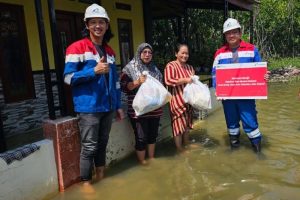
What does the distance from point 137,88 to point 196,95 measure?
998mm

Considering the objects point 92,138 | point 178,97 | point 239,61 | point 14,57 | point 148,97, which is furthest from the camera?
point 14,57

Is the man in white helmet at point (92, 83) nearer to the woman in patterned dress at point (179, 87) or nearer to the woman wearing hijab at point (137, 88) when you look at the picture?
the woman wearing hijab at point (137, 88)

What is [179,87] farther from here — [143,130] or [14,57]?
[14,57]

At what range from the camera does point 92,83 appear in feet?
13.2

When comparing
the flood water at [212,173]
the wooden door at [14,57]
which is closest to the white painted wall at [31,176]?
the flood water at [212,173]

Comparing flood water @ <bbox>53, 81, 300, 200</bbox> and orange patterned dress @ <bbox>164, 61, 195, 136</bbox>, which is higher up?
orange patterned dress @ <bbox>164, 61, 195, 136</bbox>

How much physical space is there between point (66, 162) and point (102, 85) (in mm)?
1024

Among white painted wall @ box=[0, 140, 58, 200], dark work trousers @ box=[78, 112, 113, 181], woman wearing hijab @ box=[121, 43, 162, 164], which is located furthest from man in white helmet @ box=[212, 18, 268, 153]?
white painted wall @ box=[0, 140, 58, 200]

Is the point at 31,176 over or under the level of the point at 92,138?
under

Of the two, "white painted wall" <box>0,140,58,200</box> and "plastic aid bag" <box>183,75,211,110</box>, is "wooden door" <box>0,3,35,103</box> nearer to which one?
"white painted wall" <box>0,140,58,200</box>

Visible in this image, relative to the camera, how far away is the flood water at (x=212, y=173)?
4.09 meters

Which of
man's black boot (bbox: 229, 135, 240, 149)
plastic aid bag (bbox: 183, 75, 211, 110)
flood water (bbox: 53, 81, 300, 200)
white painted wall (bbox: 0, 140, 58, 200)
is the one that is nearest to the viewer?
white painted wall (bbox: 0, 140, 58, 200)

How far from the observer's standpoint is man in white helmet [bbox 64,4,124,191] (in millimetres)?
3885

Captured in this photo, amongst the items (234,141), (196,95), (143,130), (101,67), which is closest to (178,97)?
(196,95)
